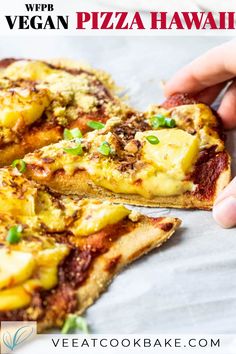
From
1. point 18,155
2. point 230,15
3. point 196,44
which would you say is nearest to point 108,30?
point 196,44

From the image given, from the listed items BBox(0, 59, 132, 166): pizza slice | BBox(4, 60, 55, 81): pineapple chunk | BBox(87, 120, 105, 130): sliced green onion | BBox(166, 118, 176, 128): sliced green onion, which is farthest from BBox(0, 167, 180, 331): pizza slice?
BBox(4, 60, 55, 81): pineapple chunk

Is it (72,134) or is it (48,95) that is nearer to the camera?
(72,134)

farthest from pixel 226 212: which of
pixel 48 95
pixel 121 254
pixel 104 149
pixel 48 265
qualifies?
pixel 48 95

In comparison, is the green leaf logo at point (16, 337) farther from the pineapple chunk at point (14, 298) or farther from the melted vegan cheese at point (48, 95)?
the melted vegan cheese at point (48, 95)

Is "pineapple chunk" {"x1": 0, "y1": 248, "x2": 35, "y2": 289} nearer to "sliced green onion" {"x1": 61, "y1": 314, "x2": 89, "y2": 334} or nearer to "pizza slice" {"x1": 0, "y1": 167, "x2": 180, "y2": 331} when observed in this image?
"pizza slice" {"x1": 0, "y1": 167, "x2": 180, "y2": 331}

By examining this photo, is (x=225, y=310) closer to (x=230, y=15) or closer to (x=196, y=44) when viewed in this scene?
(x=230, y=15)


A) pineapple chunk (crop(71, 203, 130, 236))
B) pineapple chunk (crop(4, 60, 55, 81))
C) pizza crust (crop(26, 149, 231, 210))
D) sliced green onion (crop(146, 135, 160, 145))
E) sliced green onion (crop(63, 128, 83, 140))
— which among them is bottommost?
pizza crust (crop(26, 149, 231, 210))

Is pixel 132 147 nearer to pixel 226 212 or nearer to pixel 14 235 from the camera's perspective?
pixel 226 212
